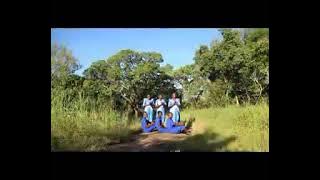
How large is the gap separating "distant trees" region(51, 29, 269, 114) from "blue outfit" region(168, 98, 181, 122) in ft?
0.31

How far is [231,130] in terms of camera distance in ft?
23.8

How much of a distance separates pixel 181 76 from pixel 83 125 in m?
1.41

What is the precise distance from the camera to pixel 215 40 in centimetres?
729

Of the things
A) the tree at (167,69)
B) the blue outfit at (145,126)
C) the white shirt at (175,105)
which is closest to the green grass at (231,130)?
the white shirt at (175,105)

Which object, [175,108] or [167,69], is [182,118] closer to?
[175,108]

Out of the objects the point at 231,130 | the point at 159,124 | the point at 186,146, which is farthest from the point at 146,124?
the point at 231,130

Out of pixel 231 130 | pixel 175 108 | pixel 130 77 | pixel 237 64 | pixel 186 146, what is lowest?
pixel 186 146

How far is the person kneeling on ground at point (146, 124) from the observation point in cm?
728

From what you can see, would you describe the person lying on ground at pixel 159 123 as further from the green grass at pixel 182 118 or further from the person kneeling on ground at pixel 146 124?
the green grass at pixel 182 118

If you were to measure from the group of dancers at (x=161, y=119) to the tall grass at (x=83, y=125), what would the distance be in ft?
0.52

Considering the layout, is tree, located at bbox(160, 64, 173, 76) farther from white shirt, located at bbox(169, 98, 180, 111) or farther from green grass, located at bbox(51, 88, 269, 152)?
green grass, located at bbox(51, 88, 269, 152)

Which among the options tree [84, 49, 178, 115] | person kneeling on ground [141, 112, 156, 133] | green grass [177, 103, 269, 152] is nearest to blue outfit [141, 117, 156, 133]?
person kneeling on ground [141, 112, 156, 133]
